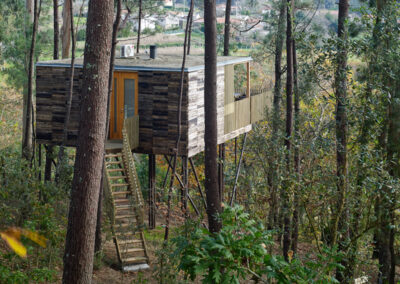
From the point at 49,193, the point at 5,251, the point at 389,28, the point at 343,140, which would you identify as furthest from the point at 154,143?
the point at 389,28

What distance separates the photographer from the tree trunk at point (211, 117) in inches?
437

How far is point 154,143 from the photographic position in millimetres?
14883

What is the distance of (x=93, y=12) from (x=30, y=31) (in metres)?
12.2

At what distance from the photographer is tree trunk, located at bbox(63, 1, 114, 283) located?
25.2ft

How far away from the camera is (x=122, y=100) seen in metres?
15.0

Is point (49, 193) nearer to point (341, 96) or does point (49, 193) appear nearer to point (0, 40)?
point (341, 96)

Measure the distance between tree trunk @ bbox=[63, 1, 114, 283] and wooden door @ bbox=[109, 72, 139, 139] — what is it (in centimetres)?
701

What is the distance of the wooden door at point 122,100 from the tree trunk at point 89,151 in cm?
701

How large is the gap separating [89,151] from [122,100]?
24.6 ft

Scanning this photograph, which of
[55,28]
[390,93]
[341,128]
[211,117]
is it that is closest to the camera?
[341,128]

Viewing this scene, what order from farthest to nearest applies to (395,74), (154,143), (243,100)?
1. (243,100)
2. (154,143)
3. (395,74)

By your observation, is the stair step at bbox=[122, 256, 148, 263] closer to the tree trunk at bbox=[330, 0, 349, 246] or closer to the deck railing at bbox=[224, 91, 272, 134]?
the deck railing at bbox=[224, 91, 272, 134]

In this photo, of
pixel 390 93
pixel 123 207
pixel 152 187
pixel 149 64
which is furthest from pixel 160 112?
pixel 390 93

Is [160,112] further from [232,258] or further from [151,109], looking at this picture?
[232,258]
